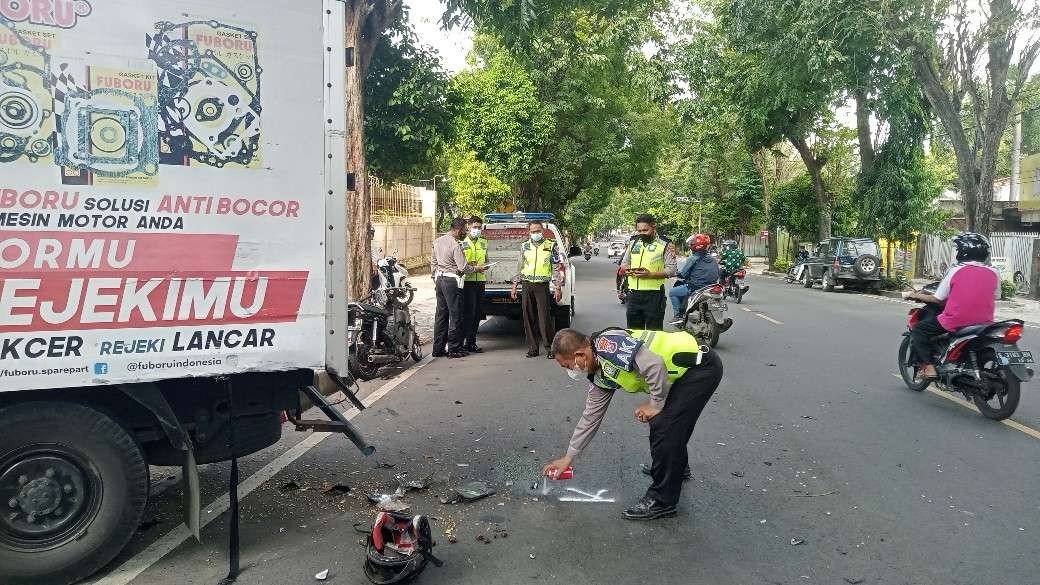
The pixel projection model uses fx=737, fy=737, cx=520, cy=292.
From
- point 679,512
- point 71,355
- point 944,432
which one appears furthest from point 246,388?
point 944,432

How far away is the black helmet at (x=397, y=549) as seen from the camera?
3518mm

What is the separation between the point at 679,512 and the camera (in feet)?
15.1

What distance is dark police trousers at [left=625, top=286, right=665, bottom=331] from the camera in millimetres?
8781

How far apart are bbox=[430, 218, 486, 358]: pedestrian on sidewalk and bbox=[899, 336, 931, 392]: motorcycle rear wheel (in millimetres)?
5466

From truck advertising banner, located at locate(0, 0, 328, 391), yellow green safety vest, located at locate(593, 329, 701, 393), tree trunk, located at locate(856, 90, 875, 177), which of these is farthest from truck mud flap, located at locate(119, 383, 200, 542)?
tree trunk, located at locate(856, 90, 875, 177)

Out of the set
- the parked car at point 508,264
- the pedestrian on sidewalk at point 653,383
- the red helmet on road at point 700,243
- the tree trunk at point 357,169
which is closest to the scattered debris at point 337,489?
the pedestrian on sidewalk at point 653,383

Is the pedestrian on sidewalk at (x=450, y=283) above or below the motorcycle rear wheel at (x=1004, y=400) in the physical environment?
above

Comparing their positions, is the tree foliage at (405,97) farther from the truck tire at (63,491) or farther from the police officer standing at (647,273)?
the truck tire at (63,491)

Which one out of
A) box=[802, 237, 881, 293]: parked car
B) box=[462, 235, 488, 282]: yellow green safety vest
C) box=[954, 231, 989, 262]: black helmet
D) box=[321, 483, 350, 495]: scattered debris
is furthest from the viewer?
box=[802, 237, 881, 293]: parked car

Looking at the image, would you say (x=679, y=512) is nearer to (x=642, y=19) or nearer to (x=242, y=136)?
(x=242, y=136)

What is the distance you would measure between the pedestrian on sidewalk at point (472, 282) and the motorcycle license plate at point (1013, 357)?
253 inches

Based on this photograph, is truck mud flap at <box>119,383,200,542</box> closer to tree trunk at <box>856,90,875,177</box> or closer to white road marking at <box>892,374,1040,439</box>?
white road marking at <box>892,374,1040,439</box>

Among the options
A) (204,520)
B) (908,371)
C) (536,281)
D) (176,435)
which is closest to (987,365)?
(908,371)

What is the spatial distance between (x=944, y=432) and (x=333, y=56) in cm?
585
